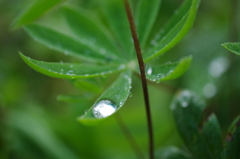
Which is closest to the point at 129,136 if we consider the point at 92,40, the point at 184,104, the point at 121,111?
A: the point at 121,111

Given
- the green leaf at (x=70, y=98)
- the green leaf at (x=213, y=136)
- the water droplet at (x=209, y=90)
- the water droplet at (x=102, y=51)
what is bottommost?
the green leaf at (x=213, y=136)

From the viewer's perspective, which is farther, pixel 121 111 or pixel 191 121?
pixel 121 111

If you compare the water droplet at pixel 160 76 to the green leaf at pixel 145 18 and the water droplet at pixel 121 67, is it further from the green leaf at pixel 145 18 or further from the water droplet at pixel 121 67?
the green leaf at pixel 145 18

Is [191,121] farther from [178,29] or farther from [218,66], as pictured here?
[218,66]

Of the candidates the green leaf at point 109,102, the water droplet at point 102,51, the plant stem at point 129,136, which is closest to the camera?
the green leaf at point 109,102

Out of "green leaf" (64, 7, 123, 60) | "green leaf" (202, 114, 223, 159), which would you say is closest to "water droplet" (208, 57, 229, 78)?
"green leaf" (64, 7, 123, 60)

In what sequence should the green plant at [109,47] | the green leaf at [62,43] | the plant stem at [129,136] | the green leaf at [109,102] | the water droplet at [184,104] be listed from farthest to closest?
the plant stem at [129,136] < the green leaf at [62,43] < the water droplet at [184,104] < the green plant at [109,47] < the green leaf at [109,102]

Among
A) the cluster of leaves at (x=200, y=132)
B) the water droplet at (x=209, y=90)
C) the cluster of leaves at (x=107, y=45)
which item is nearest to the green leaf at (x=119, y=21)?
the cluster of leaves at (x=107, y=45)
